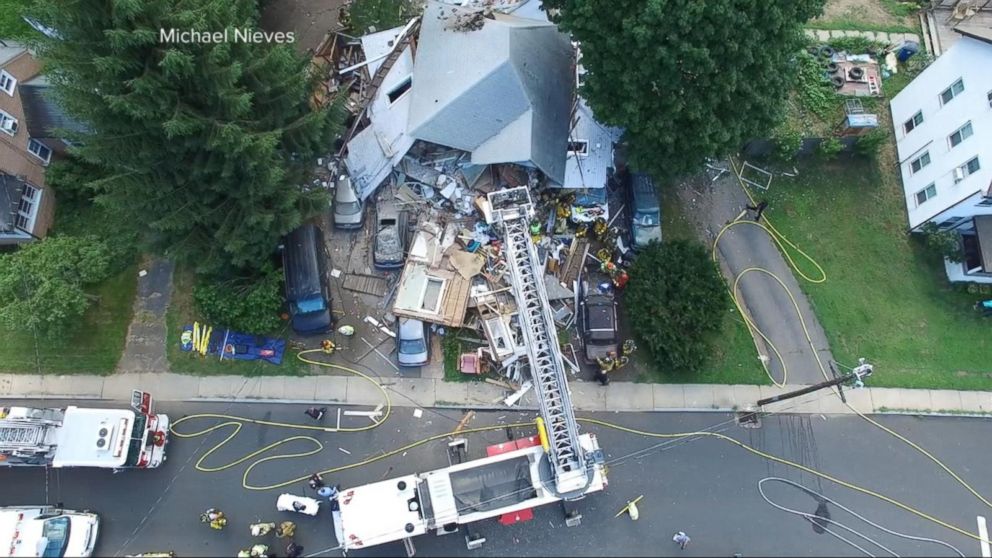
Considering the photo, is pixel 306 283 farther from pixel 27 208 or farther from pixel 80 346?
pixel 27 208

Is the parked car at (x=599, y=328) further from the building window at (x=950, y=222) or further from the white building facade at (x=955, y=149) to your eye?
the building window at (x=950, y=222)

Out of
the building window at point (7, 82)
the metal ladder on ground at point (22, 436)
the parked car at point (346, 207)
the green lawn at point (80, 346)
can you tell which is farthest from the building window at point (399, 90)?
the metal ladder on ground at point (22, 436)

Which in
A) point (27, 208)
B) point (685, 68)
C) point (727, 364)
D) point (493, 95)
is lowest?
point (727, 364)

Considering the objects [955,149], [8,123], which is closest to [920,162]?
[955,149]

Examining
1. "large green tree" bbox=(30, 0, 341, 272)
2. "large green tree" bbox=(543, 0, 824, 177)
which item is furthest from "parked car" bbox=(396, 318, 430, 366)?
"large green tree" bbox=(543, 0, 824, 177)

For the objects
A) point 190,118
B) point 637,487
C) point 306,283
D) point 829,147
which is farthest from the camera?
point 829,147

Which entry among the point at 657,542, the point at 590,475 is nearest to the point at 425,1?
the point at 590,475

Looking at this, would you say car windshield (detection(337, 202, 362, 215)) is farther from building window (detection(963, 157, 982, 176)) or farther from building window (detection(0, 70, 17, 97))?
building window (detection(963, 157, 982, 176))
